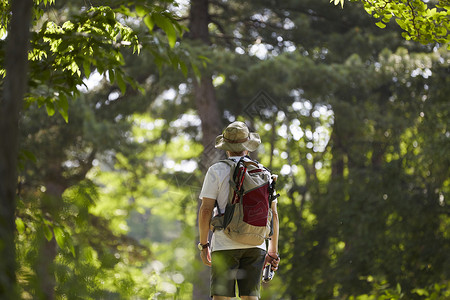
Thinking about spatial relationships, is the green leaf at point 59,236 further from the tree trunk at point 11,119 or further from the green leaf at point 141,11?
the green leaf at point 141,11

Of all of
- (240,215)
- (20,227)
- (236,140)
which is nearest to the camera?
(20,227)

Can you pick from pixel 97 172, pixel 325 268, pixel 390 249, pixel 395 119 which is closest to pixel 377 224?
pixel 390 249

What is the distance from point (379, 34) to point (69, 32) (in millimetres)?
10792

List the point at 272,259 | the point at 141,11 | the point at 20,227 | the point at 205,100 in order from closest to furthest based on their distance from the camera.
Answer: the point at 141,11
the point at 20,227
the point at 272,259
the point at 205,100

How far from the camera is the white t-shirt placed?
3350 mm

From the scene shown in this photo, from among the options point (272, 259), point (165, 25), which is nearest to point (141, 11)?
point (165, 25)

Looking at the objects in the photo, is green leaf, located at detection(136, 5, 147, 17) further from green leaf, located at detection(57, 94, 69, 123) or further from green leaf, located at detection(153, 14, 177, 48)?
green leaf, located at detection(57, 94, 69, 123)

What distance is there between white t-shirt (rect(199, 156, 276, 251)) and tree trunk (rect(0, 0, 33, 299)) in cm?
190

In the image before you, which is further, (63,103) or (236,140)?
(236,140)

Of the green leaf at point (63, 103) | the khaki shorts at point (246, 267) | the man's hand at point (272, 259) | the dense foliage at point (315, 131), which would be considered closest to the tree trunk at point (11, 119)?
the green leaf at point (63, 103)

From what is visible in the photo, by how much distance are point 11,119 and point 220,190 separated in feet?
6.57

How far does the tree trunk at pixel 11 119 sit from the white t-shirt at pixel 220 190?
6.24ft

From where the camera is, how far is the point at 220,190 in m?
3.37

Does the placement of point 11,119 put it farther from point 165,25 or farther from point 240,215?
point 240,215
